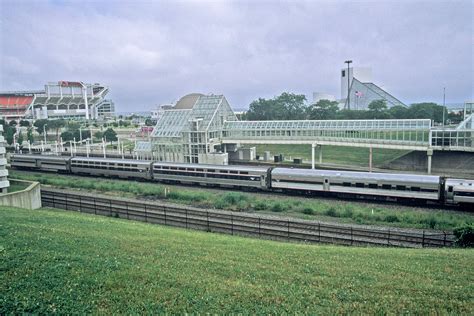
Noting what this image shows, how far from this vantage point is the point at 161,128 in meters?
58.5

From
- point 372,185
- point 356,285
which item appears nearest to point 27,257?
point 356,285

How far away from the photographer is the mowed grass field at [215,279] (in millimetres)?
9633

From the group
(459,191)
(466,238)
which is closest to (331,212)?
(459,191)

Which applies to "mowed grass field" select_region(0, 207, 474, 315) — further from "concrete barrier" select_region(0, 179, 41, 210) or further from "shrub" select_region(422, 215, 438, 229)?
"concrete barrier" select_region(0, 179, 41, 210)

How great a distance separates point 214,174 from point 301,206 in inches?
461

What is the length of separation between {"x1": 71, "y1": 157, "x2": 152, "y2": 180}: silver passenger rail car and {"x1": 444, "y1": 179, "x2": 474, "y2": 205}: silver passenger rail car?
32.3 meters

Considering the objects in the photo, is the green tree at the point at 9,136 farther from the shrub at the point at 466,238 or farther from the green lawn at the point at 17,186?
the shrub at the point at 466,238

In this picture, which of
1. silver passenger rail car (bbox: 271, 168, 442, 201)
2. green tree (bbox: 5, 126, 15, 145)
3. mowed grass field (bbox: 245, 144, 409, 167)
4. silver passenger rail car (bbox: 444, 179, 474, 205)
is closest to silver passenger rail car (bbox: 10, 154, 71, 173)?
silver passenger rail car (bbox: 271, 168, 442, 201)

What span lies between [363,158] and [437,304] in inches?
1996

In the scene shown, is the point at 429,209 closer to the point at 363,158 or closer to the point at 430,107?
the point at 363,158

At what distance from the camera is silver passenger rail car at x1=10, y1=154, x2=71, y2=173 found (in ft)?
177

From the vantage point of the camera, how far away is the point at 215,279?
37.6 ft

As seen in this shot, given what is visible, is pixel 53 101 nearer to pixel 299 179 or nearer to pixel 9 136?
pixel 9 136

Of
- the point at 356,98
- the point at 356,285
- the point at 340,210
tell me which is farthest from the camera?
the point at 356,98
